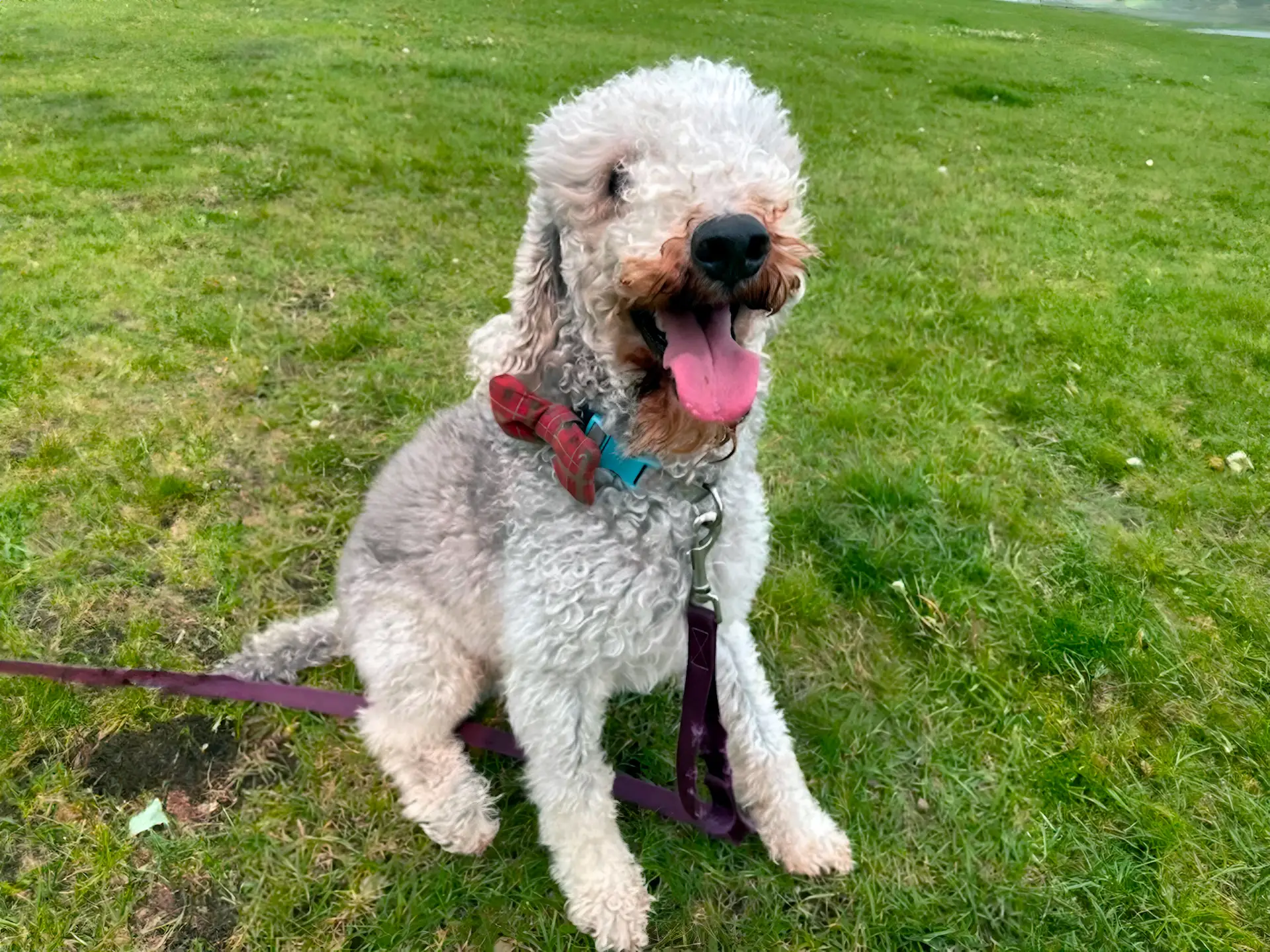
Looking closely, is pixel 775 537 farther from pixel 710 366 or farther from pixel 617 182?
pixel 617 182

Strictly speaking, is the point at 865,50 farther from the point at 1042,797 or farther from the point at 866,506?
the point at 1042,797

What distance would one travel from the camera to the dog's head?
1.81 m

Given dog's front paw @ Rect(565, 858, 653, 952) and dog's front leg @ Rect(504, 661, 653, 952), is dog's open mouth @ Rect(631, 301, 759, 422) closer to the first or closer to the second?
dog's front leg @ Rect(504, 661, 653, 952)

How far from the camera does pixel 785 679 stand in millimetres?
3203

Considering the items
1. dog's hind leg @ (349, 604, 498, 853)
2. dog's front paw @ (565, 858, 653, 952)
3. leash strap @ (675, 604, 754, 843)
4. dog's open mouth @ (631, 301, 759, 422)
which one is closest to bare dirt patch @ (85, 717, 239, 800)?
dog's hind leg @ (349, 604, 498, 853)

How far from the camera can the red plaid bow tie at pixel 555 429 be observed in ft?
6.73

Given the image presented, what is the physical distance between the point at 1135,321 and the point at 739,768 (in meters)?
5.00

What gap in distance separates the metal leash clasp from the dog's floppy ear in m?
0.61

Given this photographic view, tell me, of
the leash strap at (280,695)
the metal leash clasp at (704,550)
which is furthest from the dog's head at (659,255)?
the leash strap at (280,695)

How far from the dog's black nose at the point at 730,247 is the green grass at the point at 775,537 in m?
1.90

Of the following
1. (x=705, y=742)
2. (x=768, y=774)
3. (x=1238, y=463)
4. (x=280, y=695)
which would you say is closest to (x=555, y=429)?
(x=705, y=742)

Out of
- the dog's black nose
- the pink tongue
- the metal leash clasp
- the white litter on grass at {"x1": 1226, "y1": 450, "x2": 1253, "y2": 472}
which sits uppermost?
the dog's black nose

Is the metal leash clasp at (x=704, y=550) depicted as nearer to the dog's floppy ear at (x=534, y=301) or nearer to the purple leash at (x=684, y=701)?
the purple leash at (x=684, y=701)

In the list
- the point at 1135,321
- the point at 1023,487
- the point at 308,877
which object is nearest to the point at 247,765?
the point at 308,877
